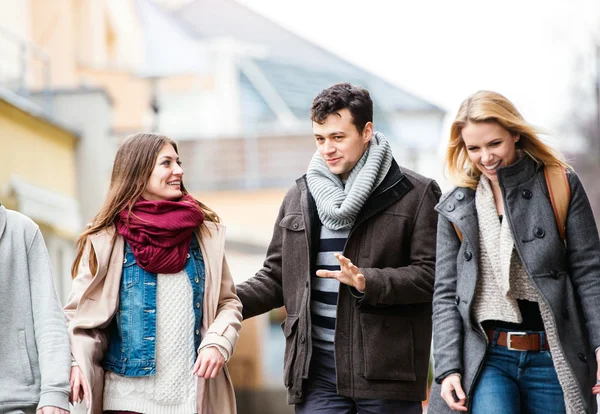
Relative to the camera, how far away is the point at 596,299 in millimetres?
2496

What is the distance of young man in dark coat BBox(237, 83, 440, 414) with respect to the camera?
2.85m

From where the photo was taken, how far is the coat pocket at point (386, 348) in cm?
284

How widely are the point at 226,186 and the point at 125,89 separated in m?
1.21

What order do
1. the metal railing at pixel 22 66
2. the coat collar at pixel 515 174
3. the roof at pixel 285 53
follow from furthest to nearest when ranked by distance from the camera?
the roof at pixel 285 53
the metal railing at pixel 22 66
the coat collar at pixel 515 174

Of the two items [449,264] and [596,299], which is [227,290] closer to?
[449,264]

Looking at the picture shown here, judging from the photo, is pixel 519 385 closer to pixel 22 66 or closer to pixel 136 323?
pixel 136 323

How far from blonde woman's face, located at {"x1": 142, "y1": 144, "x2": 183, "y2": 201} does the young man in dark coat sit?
0.41m

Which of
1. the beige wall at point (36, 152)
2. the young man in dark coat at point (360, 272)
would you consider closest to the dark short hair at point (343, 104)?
the young man in dark coat at point (360, 272)

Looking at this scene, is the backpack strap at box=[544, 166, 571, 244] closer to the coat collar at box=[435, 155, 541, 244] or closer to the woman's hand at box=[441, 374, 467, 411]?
the coat collar at box=[435, 155, 541, 244]

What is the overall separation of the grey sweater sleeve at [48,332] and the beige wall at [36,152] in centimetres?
479

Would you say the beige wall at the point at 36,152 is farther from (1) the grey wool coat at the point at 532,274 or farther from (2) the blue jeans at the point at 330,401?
(1) the grey wool coat at the point at 532,274

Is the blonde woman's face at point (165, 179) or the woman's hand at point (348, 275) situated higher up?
the blonde woman's face at point (165, 179)

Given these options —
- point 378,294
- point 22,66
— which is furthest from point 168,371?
point 22,66

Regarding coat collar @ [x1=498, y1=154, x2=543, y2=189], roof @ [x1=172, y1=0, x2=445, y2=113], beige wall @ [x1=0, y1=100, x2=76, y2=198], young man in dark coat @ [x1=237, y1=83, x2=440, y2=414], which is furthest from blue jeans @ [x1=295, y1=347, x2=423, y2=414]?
roof @ [x1=172, y1=0, x2=445, y2=113]
